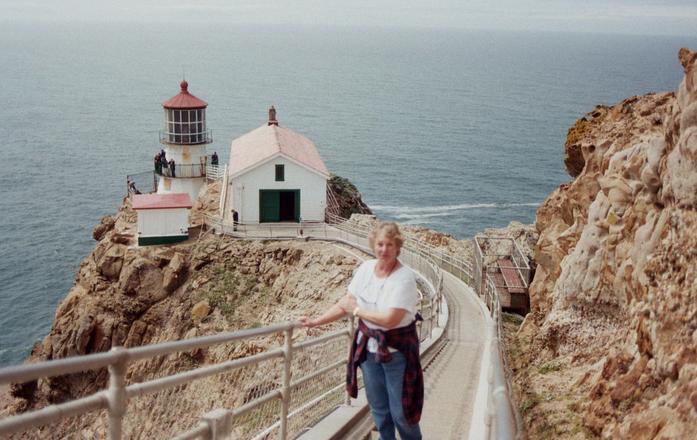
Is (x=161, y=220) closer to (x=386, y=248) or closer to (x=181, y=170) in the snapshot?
(x=181, y=170)

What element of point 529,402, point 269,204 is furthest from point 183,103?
point 529,402

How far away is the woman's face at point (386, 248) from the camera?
6031 millimetres

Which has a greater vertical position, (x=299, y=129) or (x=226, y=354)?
(x=299, y=129)

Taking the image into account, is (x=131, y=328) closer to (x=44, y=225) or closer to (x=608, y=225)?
(x=608, y=225)

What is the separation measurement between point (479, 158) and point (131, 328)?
5992 centimetres

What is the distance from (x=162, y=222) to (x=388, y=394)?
90.3 feet

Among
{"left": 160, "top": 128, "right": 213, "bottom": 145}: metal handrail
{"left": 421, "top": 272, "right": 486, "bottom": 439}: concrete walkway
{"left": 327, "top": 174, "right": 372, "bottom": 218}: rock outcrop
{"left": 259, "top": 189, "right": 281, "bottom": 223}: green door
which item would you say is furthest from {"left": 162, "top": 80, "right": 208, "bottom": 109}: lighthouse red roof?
{"left": 421, "top": 272, "right": 486, "bottom": 439}: concrete walkway

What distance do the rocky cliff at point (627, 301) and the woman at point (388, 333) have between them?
2.55 m

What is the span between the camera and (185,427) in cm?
610

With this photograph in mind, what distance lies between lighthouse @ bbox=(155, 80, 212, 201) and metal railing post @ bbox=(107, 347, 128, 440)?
35.9m

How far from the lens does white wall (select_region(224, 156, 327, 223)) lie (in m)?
33.4

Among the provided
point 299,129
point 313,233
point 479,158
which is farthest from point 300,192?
point 299,129

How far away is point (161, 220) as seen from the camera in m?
32.3

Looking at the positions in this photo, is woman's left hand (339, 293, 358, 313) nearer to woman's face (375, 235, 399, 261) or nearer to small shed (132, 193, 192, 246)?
woman's face (375, 235, 399, 261)
